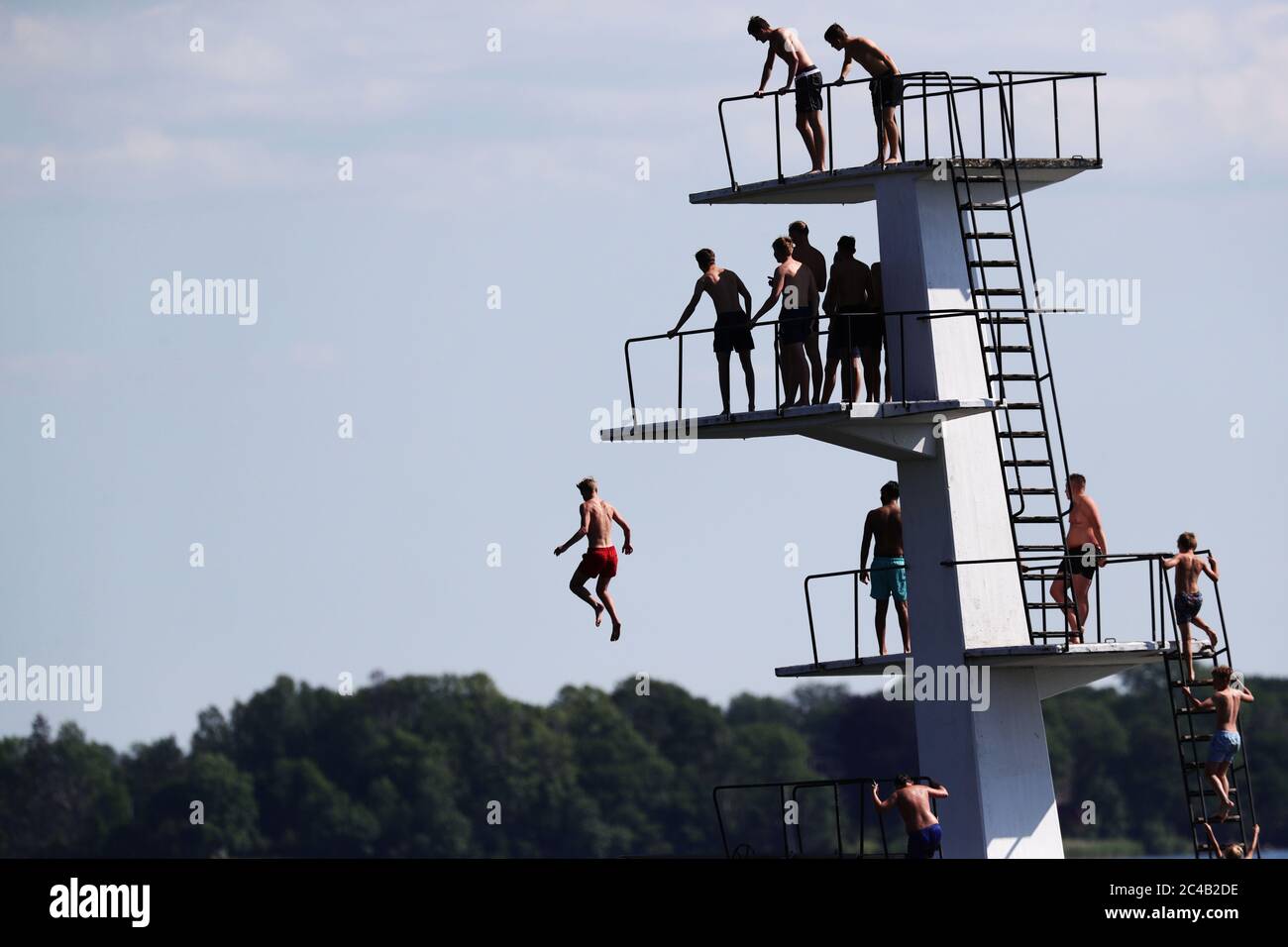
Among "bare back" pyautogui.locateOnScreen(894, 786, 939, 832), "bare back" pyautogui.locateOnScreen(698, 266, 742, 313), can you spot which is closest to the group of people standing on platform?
"bare back" pyautogui.locateOnScreen(698, 266, 742, 313)

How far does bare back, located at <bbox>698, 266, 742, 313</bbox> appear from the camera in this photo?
31.2m

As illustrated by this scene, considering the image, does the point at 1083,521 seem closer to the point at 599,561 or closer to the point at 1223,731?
the point at 1223,731

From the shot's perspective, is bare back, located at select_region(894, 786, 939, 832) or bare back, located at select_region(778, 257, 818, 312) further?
bare back, located at select_region(778, 257, 818, 312)

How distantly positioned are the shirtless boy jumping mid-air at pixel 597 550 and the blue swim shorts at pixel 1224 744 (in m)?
7.37

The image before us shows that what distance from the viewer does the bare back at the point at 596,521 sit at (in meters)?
32.5

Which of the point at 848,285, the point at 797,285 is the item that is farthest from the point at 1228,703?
the point at 797,285

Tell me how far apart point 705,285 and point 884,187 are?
98.3 inches

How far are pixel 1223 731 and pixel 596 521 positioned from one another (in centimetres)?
806

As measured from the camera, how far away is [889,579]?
1254 inches

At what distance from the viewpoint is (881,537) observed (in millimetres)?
32000

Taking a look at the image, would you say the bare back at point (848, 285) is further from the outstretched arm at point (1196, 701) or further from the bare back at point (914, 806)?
the outstretched arm at point (1196, 701)

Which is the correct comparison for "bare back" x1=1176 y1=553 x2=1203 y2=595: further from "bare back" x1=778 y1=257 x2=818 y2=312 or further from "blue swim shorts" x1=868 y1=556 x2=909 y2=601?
"bare back" x1=778 y1=257 x2=818 y2=312

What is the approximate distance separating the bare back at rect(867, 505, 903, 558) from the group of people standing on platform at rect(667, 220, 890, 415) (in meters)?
1.58
